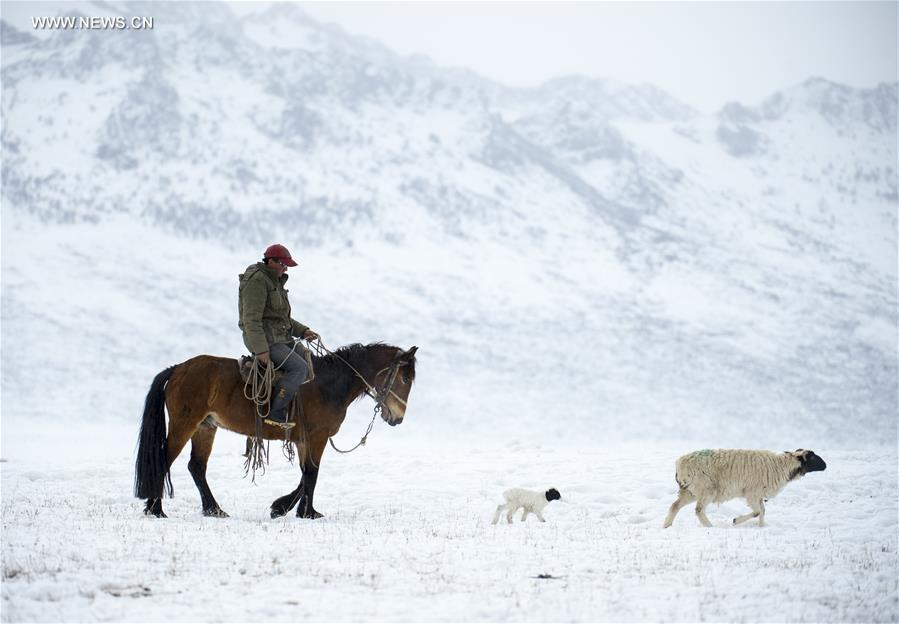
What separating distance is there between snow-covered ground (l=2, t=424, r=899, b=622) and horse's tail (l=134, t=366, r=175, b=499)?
0.48m

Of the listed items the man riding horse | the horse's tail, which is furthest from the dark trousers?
the horse's tail

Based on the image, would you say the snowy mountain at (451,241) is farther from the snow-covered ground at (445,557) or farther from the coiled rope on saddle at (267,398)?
the coiled rope on saddle at (267,398)

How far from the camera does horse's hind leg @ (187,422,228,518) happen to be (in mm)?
10289

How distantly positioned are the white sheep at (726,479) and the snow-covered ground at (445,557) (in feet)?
1.22

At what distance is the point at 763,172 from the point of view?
16788 cm

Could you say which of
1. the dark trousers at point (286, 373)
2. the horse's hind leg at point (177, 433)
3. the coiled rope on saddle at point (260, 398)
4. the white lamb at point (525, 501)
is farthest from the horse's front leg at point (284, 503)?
the white lamb at point (525, 501)

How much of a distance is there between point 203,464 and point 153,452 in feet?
2.29

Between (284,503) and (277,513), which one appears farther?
(284,503)

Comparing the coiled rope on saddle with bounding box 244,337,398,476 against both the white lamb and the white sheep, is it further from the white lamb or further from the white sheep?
the white sheep

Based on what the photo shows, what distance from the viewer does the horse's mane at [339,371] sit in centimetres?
1055

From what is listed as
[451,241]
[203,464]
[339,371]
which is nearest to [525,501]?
[339,371]

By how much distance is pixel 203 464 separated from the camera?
34.4ft

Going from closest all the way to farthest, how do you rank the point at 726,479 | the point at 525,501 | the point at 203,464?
1. the point at 203,464
2. the point at 726,479
3. the point at 525,501

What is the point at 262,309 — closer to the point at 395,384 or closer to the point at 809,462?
Result: the point at 395,384
